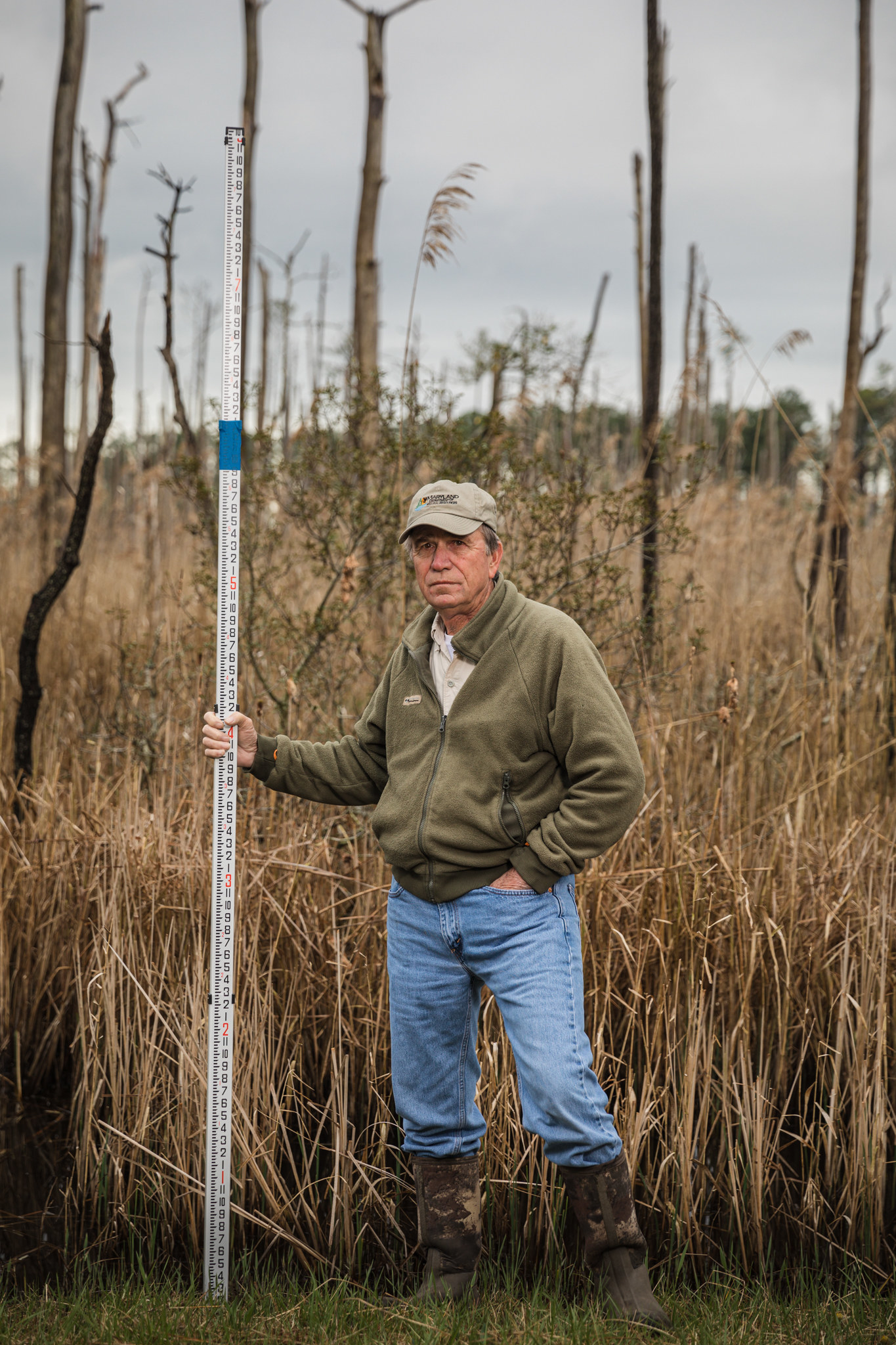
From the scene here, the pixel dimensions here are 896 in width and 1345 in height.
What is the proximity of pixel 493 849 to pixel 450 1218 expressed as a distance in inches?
38.7

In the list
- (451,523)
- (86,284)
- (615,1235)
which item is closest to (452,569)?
(451,523)

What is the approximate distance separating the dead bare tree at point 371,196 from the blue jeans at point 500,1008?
5372 mm

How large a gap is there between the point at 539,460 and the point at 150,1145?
2952 millimetres

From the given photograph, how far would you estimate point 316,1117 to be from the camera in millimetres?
3512

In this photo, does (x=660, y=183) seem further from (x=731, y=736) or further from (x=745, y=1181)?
(x=745, y=1181)

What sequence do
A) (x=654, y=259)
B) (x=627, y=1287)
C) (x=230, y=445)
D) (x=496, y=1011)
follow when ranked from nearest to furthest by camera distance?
1. (x=627, y=1287)
2. (x=230, y=445)
3. (x=496, y=1011)
4. (x=654, y=259)

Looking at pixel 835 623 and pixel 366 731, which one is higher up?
pixel 835 623

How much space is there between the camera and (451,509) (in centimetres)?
244

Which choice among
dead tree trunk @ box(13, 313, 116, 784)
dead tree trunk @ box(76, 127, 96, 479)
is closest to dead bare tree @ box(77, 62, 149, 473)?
dead tree trunk @ box(76, 127, 96, 479)

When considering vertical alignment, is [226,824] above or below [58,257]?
below

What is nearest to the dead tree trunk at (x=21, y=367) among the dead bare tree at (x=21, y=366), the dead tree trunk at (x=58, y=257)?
the dead bare tree at (x=21, y=366)

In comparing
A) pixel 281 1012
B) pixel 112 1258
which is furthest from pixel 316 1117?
pixel 112 1258

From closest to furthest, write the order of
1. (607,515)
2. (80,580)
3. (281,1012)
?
1. (281,1012)
2. (607,515)
3. (80,580)

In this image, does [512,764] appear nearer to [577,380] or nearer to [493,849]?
[493,849]
